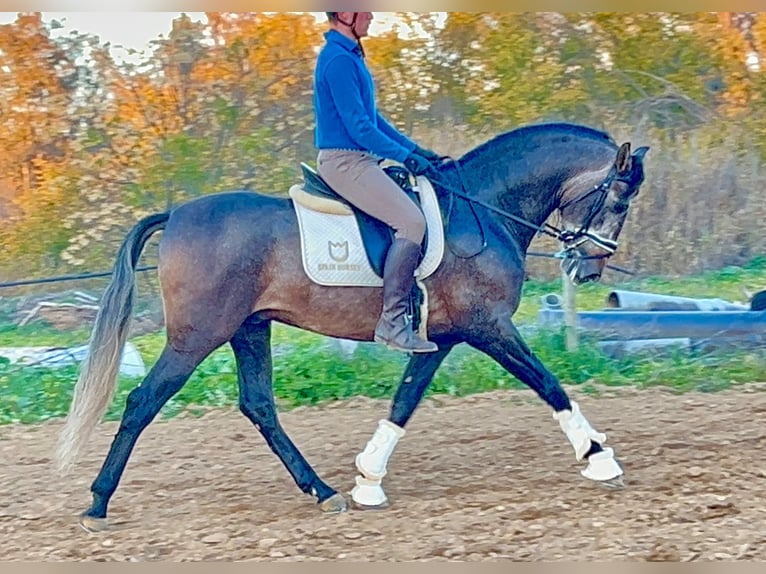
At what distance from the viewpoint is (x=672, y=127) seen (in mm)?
5395

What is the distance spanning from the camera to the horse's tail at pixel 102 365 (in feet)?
13.6

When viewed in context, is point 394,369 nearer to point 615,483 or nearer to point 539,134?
point 615,483

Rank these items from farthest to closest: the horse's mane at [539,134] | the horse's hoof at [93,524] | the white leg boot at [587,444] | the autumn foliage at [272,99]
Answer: the autumn foliage at [272,99]
the horse's mane at [539,134]
the white leg boot at [587,444]
the horse's hoof at [93,524]

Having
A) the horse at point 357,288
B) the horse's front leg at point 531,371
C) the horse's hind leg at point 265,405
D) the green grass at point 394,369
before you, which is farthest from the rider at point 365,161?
the green grass at point 394,369

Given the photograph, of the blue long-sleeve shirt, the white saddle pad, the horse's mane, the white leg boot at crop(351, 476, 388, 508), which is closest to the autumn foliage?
the horse's mane

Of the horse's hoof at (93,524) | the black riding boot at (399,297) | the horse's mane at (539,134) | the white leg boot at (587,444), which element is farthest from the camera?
the horse's mane at (539,134)

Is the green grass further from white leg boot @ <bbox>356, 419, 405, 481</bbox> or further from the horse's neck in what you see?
the horse's neck

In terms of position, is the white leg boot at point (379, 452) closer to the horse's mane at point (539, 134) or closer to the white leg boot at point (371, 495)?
the white leg boot at point (371, 495)

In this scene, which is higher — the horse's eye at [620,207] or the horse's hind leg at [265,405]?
the horse's eye at [620,207]

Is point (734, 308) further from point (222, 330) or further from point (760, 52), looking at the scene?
point (222, 330)

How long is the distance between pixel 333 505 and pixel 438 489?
513mm

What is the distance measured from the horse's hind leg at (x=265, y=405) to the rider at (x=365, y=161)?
620 mm

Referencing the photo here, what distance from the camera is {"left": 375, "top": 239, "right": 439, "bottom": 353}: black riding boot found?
13.2 feet

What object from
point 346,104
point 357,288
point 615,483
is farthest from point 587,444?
point 346,104
